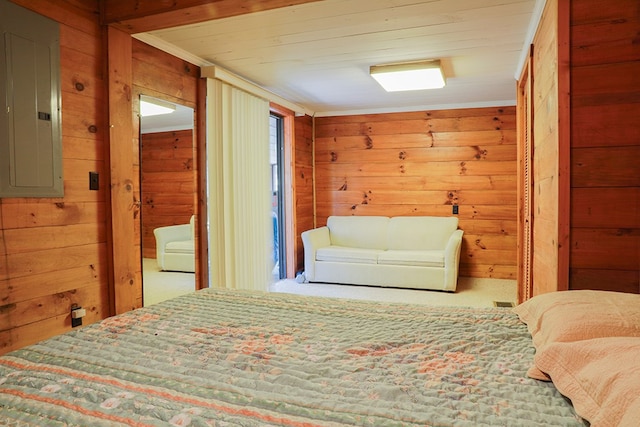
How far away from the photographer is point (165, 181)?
319 centimetres

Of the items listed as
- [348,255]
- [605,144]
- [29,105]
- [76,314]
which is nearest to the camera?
[605,144]

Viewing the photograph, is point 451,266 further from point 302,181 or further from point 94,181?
point 94,181

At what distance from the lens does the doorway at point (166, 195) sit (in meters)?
2.99

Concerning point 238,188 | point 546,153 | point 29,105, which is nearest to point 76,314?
point 29,105

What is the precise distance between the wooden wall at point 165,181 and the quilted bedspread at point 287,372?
133cm

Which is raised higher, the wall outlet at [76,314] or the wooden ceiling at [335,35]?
the wooden ceiling at [335,35]

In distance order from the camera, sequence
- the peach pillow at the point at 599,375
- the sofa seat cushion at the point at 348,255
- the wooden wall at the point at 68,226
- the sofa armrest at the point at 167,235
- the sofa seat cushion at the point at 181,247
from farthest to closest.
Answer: the sofa seat cushion at the point at 348,255
the sofa seat cushion at the point at 181,247
the sofa armrest at the point at 167,235
the wooden wall at the point at 68,226
the peach pillow at the point at 599,375

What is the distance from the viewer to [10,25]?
2.06 meters

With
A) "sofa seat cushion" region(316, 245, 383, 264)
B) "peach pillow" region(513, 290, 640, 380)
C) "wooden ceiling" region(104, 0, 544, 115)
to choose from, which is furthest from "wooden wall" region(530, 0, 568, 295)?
"sofa seat cushion" region(316, 245, 383, 264)

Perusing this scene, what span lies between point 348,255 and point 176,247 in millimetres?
2245

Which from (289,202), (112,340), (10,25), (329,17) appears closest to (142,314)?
(112,340)

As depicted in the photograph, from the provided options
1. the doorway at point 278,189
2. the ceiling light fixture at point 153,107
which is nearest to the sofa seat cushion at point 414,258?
the doorway at point 278,189

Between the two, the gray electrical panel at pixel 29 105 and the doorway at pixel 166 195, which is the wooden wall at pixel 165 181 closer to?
the doorway at pixel 166 195

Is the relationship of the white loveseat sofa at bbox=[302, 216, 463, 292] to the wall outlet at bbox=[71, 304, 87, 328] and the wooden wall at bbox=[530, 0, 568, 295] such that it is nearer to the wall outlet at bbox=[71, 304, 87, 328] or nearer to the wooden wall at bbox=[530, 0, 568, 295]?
the wooden wall at bbox=[530, 0, 568, 295]
